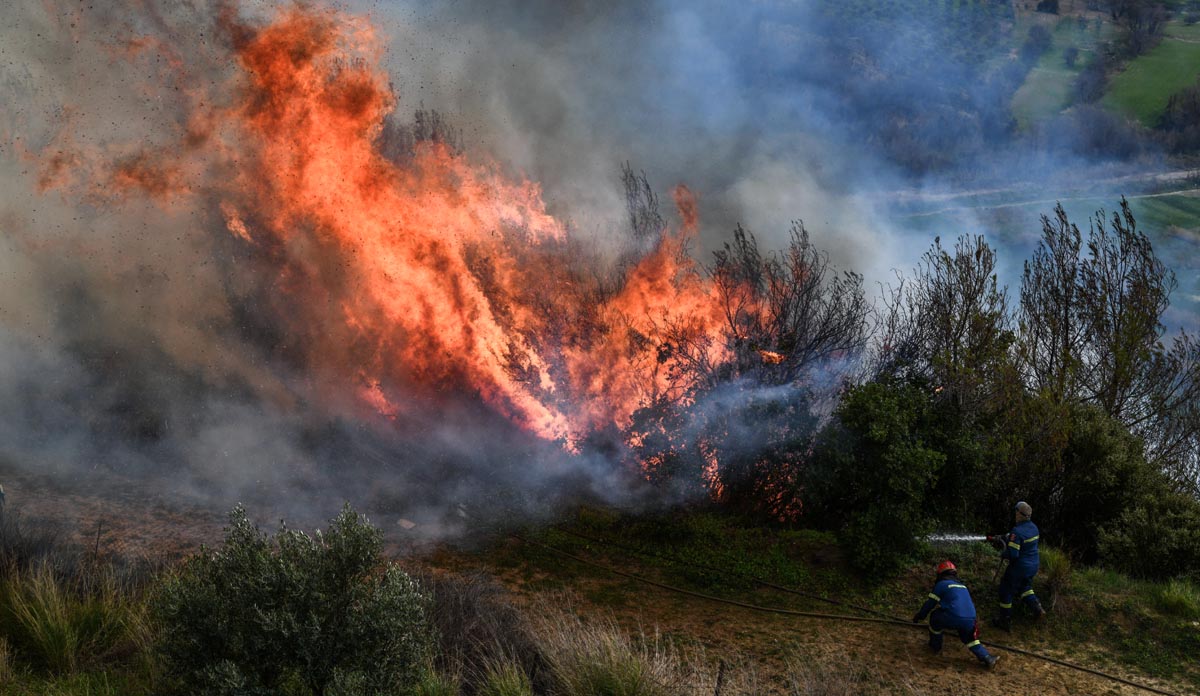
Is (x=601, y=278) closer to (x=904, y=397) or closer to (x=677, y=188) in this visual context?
(x=677, y=188)

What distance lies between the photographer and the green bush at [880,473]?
13.5 meters

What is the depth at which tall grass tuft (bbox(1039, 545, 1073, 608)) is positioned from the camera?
41.0 feet

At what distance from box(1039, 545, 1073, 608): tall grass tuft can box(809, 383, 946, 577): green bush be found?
1799 millimetres

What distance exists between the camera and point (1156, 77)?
68312 mm

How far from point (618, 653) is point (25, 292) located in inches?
768

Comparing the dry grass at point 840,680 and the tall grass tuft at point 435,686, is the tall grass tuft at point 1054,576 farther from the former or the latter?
the tall grass tuft at point 435,686

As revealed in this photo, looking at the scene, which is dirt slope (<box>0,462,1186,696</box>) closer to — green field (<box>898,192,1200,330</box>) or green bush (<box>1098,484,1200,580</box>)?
green bush (<box>1098,484,1200,580</box>)

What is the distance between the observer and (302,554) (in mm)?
7844

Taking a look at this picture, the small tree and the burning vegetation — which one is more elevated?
the small tree

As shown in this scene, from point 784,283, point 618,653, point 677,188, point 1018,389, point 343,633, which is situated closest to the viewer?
point 343,633

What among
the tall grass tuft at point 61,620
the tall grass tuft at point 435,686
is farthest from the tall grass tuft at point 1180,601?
the tall grass tuft at point 61,620

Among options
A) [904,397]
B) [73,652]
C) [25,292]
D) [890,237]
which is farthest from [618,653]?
[890,237]

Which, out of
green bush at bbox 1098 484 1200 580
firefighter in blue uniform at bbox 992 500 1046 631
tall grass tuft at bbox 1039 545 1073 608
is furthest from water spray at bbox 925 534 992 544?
firefighter in blue uniform at bbox 992 500 1046 631

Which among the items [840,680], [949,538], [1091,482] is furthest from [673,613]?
[1091,482]
